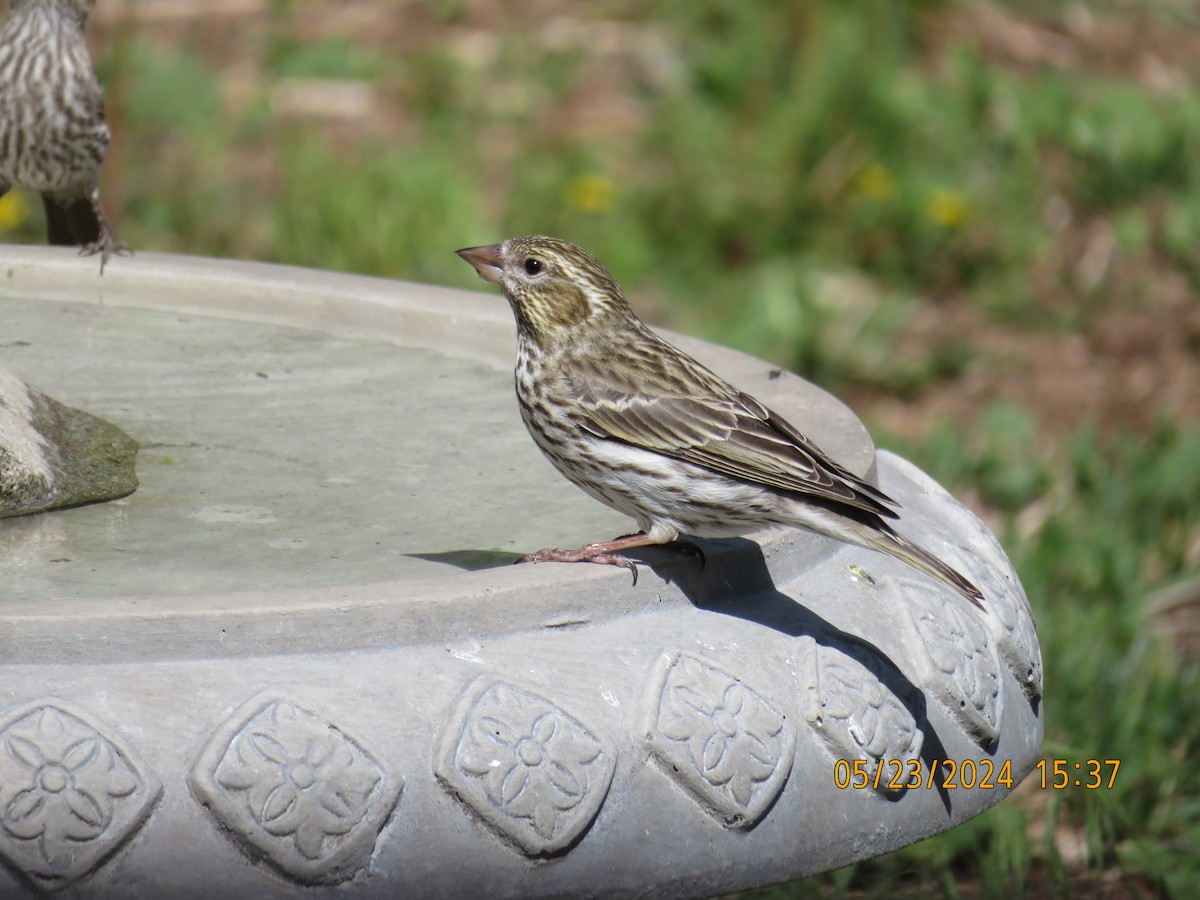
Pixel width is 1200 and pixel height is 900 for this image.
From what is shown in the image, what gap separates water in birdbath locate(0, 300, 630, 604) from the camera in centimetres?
324

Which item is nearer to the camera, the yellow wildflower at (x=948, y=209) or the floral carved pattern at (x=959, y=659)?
the floral carved pattern at (x=959, y=659)

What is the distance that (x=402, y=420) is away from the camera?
4148 millimetres

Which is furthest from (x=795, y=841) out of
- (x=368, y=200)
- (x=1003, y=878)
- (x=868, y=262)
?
(x=868, y=262)

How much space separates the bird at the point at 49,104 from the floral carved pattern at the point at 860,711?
3475mm

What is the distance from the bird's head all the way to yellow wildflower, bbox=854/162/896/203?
5173 millimetres

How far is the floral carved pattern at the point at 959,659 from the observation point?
3.21 m

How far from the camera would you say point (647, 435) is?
356 centimetres

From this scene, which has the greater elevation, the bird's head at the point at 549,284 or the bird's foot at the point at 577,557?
the bird's head at the point at 549,284

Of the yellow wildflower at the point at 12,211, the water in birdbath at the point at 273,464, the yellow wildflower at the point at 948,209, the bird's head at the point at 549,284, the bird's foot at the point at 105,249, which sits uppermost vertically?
the bird's head at the point at 549,284

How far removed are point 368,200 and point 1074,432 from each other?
130 inches

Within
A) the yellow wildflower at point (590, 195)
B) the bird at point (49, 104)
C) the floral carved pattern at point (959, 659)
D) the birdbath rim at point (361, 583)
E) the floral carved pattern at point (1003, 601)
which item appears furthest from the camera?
the yellow wildflower at point (590, 195)

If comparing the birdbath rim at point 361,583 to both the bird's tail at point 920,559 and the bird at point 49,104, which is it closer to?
the bird's tail at point 920,559

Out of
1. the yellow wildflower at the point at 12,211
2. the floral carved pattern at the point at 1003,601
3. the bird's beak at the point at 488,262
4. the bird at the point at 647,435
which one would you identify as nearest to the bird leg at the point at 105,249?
the bird's beak at the point at 488,262

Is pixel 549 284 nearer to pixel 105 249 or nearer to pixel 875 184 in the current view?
pixel 105 249
